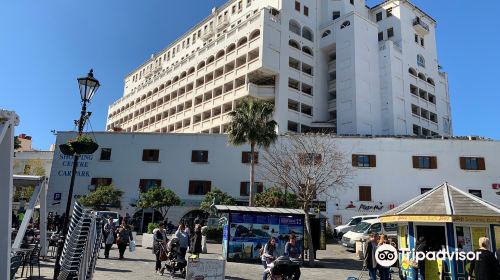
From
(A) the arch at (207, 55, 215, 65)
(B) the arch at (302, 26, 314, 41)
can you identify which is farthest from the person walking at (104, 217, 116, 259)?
(B) the arch at (302, 26, 314, 41)

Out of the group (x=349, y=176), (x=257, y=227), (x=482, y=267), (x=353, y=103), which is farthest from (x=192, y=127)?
(x=482, y=267)

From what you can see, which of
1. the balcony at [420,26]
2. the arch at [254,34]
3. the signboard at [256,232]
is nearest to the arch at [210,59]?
the arch at [254,34]

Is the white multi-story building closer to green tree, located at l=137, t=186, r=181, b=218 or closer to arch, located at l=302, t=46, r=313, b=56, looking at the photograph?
arch, located at l=302, t=46, r=313, b=56

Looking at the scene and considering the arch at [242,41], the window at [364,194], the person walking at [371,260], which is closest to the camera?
the person walking at [371,260]

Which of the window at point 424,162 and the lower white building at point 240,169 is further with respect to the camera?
the window at point 424,162

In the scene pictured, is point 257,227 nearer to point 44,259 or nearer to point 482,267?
point 44,259

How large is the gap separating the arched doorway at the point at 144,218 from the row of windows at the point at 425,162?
20.5 metres

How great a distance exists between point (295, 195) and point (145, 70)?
5999cm

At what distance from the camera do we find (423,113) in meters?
59.3

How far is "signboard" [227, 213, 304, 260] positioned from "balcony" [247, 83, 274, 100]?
30.8 m

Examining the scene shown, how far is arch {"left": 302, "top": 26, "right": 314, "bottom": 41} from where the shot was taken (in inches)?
2207

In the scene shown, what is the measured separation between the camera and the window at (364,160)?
40.7 metres

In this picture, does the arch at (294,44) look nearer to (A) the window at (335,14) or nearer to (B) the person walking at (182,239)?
(A) the window at (335,14)

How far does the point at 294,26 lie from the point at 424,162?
83.4 ft
